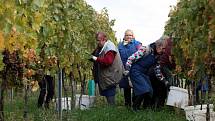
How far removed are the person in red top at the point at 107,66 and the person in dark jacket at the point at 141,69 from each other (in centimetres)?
55

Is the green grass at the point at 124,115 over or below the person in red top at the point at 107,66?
below

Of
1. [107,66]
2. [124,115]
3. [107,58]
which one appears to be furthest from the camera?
[107,66]

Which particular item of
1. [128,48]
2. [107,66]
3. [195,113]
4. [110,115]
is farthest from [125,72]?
[195,113]

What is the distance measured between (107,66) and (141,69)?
0.77 meters

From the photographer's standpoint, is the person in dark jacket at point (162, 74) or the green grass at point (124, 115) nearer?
the green grass at point (124, 115)

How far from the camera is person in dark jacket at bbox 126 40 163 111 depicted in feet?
→ 26.2

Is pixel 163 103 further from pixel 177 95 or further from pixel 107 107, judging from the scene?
pixel 107 107

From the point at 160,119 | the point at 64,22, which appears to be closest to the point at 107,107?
the point at 160,119

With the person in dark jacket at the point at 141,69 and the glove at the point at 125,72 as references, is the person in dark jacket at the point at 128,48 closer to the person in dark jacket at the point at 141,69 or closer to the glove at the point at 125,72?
the glove at the point at 125,72

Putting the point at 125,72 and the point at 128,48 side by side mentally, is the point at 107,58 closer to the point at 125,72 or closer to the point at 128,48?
the point at 125,72

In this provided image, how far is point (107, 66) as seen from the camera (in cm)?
874

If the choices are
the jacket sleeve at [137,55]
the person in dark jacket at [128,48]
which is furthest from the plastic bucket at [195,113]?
the person in dark jacket at [128,48]

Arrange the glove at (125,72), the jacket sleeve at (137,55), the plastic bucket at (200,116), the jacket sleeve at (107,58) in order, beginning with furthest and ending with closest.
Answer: the jacket sleeve at (107,58), the glove at (125,72), the jacket sleeve at (137,55), the plastic bucket at (200,116)

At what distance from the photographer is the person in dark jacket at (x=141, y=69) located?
799 cm
